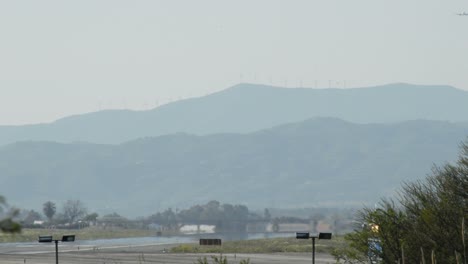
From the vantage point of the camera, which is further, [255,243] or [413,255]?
[255,243]

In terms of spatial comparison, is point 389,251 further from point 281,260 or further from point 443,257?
point 281,260

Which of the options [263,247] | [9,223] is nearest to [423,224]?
[9,223]

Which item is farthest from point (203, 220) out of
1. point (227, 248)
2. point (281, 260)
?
point (281, 260)

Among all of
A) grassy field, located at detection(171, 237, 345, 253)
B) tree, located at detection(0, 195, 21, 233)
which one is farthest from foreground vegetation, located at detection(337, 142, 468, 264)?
grassy field, located at detection(171, 237, 345, 253)

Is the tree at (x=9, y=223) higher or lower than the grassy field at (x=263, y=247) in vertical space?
lower

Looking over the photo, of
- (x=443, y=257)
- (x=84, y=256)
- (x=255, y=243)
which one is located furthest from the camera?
(x=255, y=243)

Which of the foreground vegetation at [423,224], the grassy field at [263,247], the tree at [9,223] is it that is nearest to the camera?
the tree at [9,223]

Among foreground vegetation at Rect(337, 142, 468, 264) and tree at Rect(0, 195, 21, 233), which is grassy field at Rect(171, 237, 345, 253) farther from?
tree at Rect(0, 195, 21, 233)

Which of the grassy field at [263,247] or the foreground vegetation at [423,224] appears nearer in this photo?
the foreground vegetation at [423,224]

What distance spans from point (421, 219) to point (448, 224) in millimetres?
1130

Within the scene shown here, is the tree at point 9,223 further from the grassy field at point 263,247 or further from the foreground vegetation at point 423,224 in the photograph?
the grassy field at point 263,247

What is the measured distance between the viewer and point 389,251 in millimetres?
33125

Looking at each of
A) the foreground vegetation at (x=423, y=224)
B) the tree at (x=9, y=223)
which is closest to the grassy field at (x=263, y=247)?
the foreground vegetation at (x=423, y=224)

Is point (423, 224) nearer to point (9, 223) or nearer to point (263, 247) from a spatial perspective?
point (9, 223)
